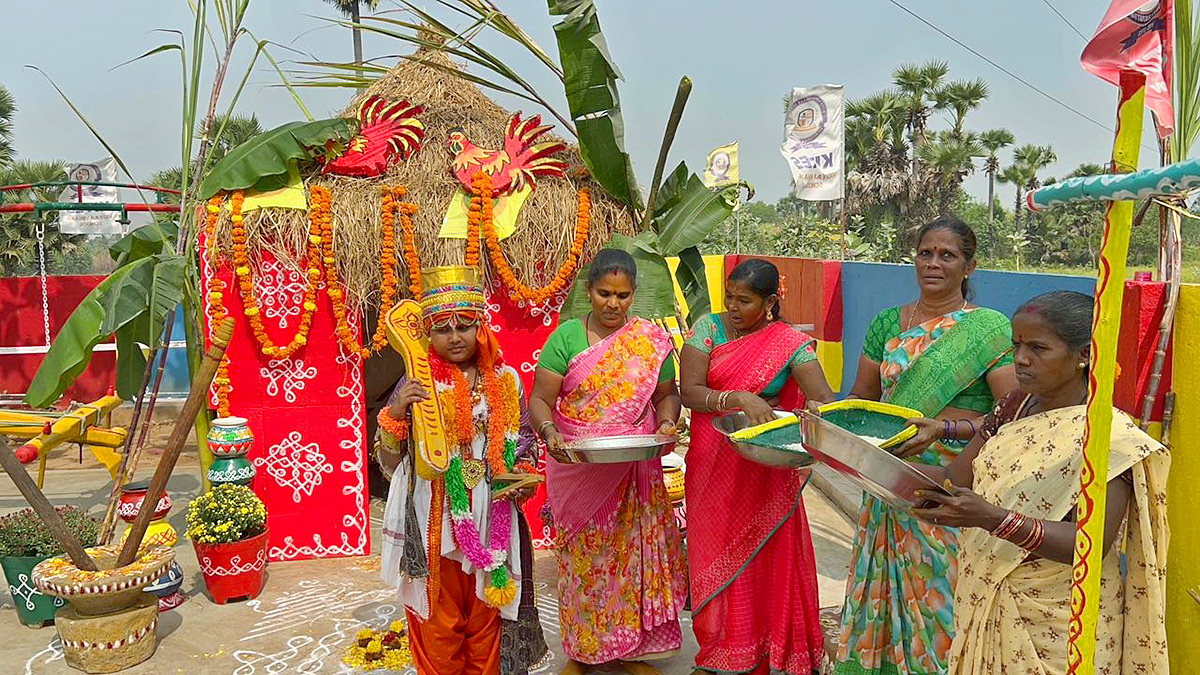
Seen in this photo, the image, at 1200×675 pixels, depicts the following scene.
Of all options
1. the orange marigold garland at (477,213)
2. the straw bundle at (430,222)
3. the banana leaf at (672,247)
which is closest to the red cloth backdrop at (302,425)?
the straw bundle at (430,222)

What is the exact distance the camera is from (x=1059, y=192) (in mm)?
1454

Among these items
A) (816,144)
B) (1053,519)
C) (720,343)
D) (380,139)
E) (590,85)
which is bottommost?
(1053,519)

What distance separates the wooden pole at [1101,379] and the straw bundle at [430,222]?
4373 mm

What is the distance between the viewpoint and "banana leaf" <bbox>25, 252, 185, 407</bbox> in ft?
15.6

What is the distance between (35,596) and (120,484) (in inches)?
28.1

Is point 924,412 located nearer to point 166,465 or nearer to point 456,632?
point 456,632

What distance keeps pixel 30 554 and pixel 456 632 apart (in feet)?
9.50

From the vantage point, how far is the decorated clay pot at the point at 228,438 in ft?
17.2

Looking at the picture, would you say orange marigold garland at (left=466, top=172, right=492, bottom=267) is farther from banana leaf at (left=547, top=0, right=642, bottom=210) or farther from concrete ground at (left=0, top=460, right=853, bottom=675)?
concrete ground at (left=0, top=460, right=853, bottom=675)

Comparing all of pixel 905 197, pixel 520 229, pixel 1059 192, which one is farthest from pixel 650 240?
pixel 905 197

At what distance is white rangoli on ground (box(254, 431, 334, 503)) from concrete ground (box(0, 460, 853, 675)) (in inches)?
20.4

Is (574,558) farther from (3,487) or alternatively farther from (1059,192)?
(3,487)

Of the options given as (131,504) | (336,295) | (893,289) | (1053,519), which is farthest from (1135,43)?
(893,289)

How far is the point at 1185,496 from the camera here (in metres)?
2.93
